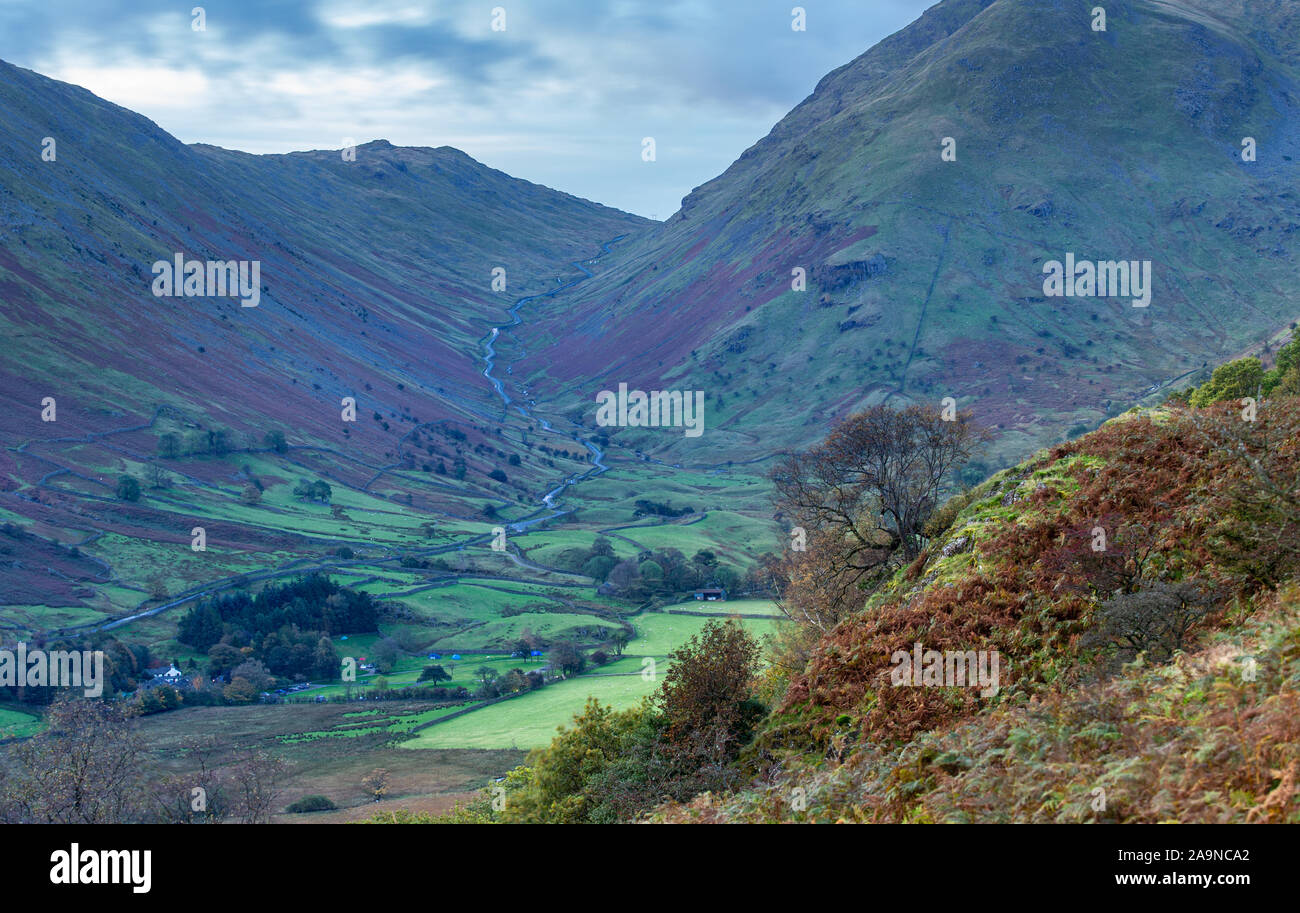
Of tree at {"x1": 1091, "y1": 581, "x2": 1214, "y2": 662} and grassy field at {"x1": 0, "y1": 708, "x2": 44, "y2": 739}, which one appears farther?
grassy field at {"x1": 0, "y1": 708, "x2": 44, "y2": 739}

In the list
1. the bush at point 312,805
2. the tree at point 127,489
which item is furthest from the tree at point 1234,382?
the tree at point 127,489

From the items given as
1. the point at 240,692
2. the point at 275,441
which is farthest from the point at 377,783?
the point at 275,441

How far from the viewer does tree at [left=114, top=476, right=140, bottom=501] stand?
446ft

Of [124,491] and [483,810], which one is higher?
[124,491]

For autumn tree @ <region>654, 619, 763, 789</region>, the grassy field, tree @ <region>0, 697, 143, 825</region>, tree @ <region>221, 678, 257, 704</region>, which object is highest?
autumn tree @ <region>654, 619, 763, 789</region>

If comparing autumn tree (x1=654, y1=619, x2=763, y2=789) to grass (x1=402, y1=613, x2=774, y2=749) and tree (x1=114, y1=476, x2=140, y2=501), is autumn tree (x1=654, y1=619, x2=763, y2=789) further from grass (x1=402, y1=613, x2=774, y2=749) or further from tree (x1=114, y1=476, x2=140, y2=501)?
tree (x1=114, y1=476, x2=140, y2=501)

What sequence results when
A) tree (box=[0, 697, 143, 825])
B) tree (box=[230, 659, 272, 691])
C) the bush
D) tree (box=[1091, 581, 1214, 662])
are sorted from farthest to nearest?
tree (box=[230, 659, 272, 691]) → the bush → tree (box=[0, 697, 143, 825]) → tree (box=[1091, 581, 1214, 662])

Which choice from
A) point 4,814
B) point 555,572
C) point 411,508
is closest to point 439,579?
point 555,572

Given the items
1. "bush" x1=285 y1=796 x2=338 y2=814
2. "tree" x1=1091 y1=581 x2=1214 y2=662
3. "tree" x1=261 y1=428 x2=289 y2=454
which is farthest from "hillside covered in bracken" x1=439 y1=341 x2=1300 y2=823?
"tree" x1=261 y1=428 x2=289 y2=454

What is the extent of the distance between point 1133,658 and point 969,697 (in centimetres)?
269

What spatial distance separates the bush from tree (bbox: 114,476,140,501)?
95878mm
